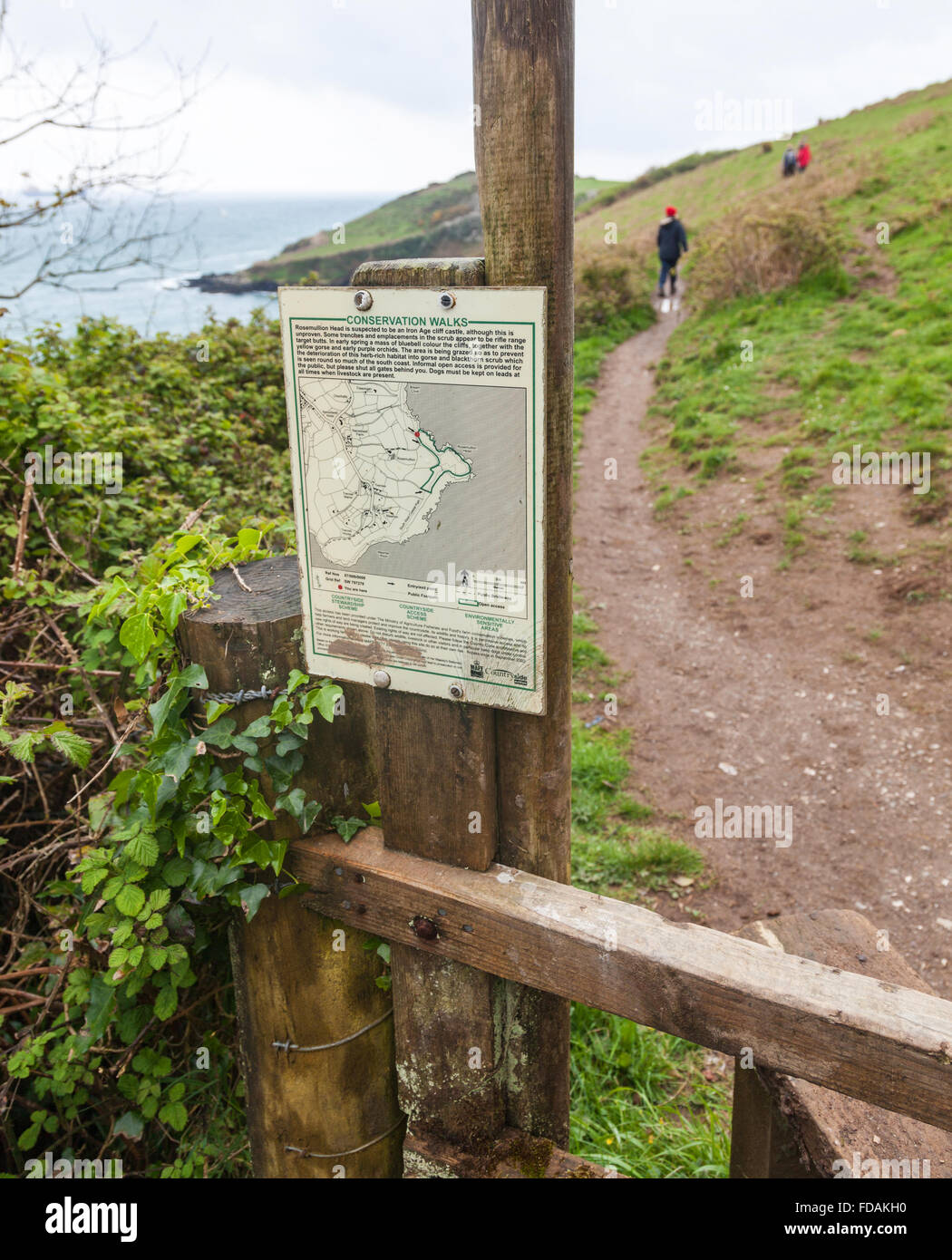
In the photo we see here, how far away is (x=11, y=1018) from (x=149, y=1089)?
54 cm

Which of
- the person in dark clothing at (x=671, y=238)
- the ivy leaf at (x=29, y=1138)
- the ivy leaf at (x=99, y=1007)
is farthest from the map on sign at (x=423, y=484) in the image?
the person in dark clothing at (x=671, y=238)

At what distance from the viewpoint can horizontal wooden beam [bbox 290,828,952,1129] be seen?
152cm

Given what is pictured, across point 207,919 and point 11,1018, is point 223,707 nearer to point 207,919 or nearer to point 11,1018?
point 207,919

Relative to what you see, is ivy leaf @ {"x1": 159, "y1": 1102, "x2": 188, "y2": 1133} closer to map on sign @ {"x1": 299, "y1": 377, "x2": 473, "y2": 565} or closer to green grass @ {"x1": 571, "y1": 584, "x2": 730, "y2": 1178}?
green grass @ {"x1": 571, "y1": 584, "x2": 730, "y2": 1178}

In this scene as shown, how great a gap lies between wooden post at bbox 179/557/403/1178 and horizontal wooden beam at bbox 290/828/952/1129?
0.14m

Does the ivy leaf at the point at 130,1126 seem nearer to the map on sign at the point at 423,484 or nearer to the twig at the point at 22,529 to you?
the map on sign at the point at 423,484

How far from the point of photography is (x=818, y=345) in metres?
11.1

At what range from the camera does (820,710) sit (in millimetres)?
5805

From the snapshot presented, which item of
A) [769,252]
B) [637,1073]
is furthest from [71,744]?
[769,252]

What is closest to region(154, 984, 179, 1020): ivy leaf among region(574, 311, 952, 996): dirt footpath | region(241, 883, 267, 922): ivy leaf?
region(241, 883, 267, 922): ivy leaf

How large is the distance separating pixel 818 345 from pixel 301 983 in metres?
11.1

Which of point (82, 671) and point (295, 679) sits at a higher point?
point (295, 679)

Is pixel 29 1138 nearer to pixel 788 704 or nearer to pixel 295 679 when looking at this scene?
pixel 295 679

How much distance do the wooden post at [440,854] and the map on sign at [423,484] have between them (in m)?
0.07
